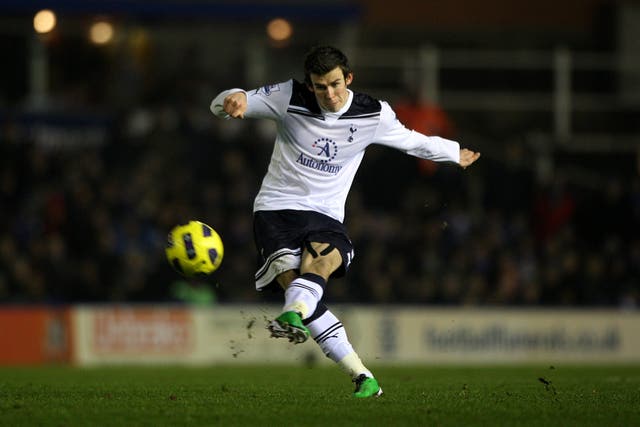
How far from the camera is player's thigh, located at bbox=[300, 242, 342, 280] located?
28.5 feet

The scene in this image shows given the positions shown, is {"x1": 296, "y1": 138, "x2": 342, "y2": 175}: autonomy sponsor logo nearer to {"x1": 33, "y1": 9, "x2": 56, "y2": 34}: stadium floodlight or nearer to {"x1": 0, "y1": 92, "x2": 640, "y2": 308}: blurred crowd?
{"x1": 0, "y1": 92, "x2": 640, "y2": 308}: blurred crowd

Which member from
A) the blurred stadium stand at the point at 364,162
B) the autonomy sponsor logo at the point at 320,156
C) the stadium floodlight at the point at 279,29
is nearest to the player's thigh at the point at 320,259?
the autonomy sponsor logo at the point at 320,156

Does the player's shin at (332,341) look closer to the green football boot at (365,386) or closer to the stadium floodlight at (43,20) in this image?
the green football boot at (365,386)

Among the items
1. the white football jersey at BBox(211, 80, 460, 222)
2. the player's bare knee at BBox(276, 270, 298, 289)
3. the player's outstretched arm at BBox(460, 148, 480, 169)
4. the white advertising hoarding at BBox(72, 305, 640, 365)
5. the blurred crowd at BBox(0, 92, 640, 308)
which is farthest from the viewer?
the blurred crowd at BBox(0, 92, 640, 308)

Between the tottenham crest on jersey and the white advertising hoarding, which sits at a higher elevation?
the tottenham crest on jersey

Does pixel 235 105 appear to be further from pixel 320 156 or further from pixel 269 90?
pixel 320 156

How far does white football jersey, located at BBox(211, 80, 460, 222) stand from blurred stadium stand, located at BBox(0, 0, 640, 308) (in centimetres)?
1077

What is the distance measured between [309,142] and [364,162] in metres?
13.2

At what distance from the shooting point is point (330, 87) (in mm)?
8797

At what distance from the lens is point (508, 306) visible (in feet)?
68.8

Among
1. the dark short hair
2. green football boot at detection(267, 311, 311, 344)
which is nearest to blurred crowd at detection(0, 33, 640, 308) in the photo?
the dark short hair

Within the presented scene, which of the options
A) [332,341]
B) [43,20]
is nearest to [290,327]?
[332,341]

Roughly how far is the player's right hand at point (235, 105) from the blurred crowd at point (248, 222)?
1106cm

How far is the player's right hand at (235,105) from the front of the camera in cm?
863
